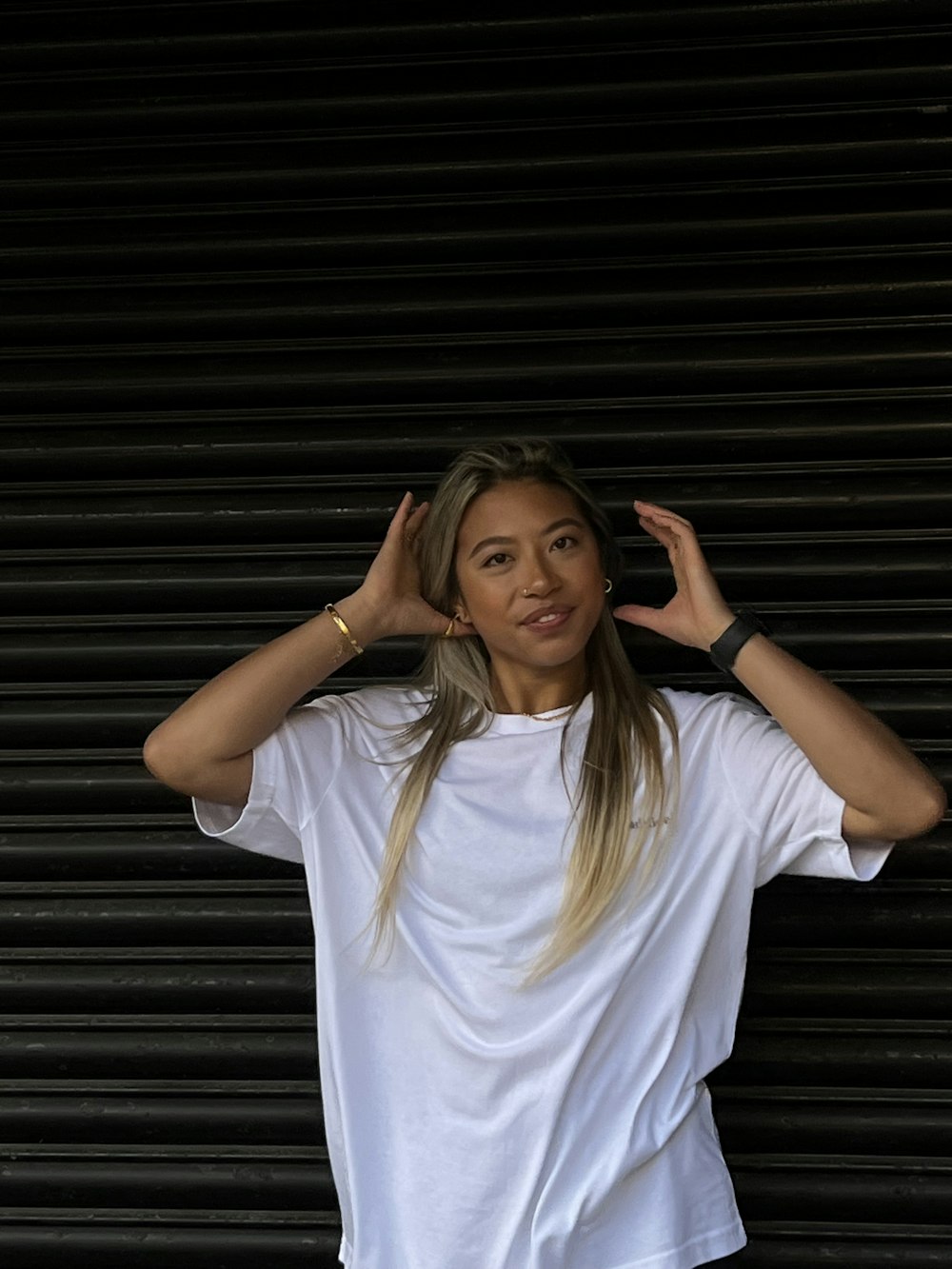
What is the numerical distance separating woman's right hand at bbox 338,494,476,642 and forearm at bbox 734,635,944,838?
0.70m

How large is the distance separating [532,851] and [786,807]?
18.2 inches

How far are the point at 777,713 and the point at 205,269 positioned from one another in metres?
1.72

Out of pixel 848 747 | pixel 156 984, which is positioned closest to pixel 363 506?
pixel 156 984

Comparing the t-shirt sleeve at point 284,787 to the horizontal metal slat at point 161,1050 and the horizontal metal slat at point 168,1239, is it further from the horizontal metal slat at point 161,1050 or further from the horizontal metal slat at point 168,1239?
the horizontal metal slat at point 168,1239

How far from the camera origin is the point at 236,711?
2.46 metres

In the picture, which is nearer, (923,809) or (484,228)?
(923,809)

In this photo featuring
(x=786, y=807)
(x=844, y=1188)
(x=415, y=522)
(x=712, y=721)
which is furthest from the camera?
(x=844, y=1188)

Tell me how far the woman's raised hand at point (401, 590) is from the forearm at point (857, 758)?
0.70 metres

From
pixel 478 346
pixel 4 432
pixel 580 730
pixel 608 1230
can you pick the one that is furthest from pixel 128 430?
pixel 608 1230

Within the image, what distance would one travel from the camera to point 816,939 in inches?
116

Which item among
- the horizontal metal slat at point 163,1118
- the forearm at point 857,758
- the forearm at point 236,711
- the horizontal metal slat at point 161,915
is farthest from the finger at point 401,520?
the horizontal metal slat at point 163,1118

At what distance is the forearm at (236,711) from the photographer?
2461mm

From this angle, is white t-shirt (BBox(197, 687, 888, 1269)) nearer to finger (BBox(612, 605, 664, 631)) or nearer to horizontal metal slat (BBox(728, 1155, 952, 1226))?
finger (BBox(612, 605, 664, 631))

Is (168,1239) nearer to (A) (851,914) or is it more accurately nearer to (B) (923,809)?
(A) (851,914)
